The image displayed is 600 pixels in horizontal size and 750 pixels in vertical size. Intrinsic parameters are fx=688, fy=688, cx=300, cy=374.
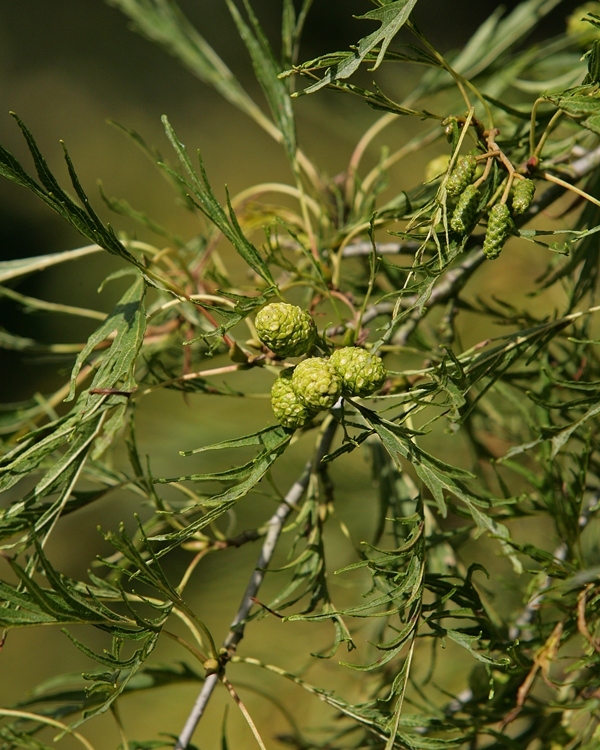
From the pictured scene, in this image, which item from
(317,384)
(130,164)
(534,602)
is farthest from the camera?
(130,164)

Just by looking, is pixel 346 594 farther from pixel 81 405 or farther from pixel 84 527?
pixel 84 527

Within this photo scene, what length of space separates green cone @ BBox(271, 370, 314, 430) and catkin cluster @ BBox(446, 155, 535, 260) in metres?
0.10

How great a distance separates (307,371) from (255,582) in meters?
0.15

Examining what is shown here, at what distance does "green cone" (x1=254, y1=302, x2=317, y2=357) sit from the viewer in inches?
12.0

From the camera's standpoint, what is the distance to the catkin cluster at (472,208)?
0.30m

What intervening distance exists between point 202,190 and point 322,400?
114mm

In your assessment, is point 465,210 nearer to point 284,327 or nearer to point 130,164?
point 284,327

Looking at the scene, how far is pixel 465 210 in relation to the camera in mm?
301

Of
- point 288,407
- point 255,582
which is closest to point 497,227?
point 288,407

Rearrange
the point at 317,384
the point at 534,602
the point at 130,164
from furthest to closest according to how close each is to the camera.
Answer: the point at 130,164
the point at 534,602
the point at 317,384

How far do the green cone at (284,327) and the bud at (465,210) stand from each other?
8 cm

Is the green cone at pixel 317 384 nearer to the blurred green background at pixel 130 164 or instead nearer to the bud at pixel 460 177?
the bud at pixel 460 177

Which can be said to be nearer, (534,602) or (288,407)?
(288,407)

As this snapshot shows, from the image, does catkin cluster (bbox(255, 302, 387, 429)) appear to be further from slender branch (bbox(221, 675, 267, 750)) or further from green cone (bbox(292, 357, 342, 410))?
slender branch (bbox(221, 675, 267, 750))
